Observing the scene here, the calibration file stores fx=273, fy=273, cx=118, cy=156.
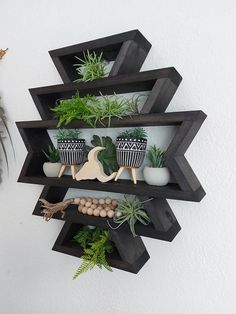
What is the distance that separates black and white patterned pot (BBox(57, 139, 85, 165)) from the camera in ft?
2.77

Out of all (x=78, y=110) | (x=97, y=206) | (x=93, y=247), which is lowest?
(x=93, y=247)

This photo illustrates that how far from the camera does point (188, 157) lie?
0.77 meters

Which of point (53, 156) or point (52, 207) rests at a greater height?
point (53, 156)

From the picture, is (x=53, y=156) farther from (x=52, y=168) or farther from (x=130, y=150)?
(x=130, y=150)

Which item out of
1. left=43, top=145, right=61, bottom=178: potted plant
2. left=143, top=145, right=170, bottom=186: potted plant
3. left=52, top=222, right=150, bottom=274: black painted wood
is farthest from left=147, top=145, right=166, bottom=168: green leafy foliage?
left=43, top=145, right=61, bottom=178: potted plant

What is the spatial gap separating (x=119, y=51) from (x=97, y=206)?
470 mm

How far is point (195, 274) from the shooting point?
775mm

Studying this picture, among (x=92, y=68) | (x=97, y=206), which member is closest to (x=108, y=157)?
(x=97, y=206)

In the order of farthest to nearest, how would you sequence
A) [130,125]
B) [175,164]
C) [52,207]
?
[52,207] < [130,125] < [175,164]

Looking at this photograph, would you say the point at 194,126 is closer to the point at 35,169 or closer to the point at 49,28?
the point at 35,169

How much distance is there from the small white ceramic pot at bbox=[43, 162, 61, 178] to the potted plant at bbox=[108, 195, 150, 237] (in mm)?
263

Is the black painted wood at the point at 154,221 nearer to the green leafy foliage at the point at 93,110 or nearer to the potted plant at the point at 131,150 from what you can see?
the potted plant at the point at 131,150

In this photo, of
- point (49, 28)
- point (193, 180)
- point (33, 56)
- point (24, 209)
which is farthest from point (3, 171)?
point (193, 180)

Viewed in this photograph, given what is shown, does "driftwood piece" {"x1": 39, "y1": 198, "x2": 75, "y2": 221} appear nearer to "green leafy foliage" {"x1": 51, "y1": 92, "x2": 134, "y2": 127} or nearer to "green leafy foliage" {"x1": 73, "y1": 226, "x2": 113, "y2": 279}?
"green leafy foliage" {"x1": 73, "y1": 226, "x2": 113, "y2": 279}
